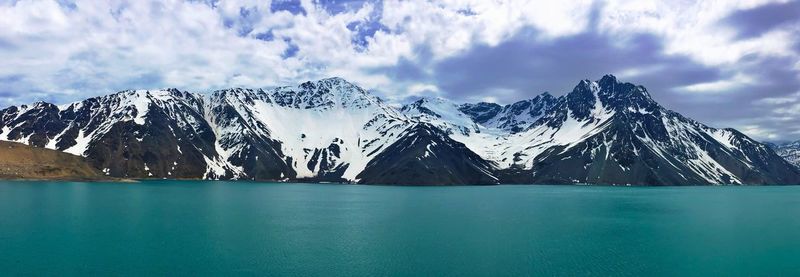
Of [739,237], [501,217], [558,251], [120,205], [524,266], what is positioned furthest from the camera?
[120,205]

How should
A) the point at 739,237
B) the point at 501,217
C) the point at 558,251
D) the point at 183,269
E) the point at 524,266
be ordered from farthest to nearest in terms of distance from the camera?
the point at 501,217
the point at 739,237
the point at 558,251
the point at 524,266
the point at 183,269

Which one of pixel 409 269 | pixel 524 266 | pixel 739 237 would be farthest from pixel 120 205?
pixel 739 237

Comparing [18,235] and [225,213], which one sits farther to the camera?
[225,213]

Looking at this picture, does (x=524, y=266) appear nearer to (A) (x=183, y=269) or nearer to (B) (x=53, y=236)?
(A) (x=183, y=269)

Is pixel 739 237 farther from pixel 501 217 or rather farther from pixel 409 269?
pixel 409 269

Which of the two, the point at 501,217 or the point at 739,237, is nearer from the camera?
the point at 739,237

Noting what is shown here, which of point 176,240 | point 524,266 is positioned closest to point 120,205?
point 176,240

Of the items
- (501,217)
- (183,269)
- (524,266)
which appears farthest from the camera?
(501,217)

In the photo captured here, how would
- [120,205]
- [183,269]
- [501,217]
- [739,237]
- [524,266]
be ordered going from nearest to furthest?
[183,269] < [524,266] < [739,237] < [501,217] < [120,205]

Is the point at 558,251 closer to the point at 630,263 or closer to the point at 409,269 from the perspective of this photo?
the point at 630,263
